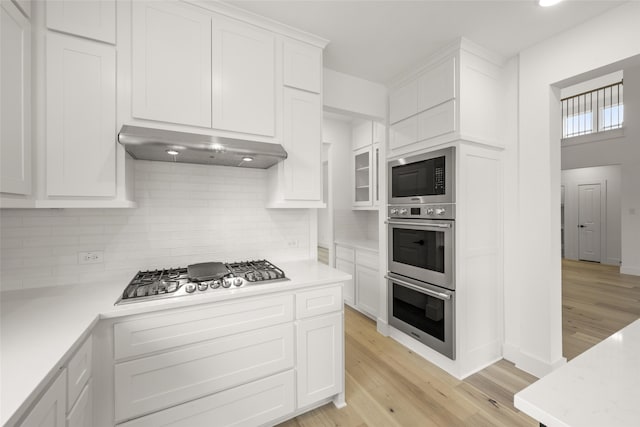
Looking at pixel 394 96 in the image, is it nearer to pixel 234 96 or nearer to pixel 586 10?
pixel 586 10

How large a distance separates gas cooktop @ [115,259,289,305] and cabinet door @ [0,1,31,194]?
712 millimetres

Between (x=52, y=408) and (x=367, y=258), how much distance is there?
2.88 m

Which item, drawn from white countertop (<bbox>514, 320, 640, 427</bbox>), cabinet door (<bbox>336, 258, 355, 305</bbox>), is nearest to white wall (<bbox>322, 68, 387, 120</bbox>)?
cabinet door (<bbox>336, 258, 355, 305</bbox>)

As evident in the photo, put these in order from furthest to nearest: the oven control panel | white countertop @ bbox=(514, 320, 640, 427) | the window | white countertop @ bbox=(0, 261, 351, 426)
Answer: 1. the window
2. the oven control panel
3. white countertop @ bbox=(0, 261, 351, 426)
4. white countertop @ bbox=(514, 320, 640, 427)

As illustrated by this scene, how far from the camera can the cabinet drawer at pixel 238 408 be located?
1.43m

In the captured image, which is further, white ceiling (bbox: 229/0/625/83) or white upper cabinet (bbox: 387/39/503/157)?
white upper cabinet (bbox: 387/39/503/157)

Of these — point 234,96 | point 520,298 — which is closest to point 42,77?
point 234,96

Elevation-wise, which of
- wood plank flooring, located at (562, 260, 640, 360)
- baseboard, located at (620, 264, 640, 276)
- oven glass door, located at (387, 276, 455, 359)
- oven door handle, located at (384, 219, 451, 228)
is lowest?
wood plank flooring, located at (562, 260, 640, 360)

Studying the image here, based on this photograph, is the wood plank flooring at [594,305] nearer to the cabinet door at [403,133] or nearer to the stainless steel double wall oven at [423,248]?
the stainless steel double wall oven at [423,248]

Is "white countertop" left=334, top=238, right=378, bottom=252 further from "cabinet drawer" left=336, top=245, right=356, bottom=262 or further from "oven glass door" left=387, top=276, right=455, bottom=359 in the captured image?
"oven glass door" left=387, top=276, right=455, bottom=359

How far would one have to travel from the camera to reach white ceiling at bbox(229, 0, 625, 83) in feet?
6.00

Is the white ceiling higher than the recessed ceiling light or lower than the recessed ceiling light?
higher

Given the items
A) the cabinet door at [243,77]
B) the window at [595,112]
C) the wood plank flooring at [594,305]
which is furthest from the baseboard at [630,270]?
the cabinet door at [243,77]

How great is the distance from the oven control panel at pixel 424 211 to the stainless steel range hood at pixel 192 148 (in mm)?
1386
